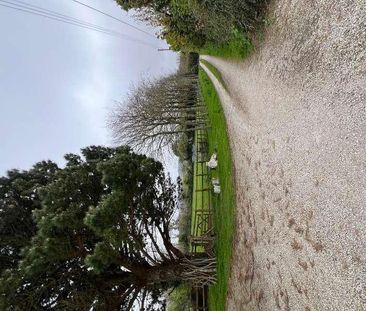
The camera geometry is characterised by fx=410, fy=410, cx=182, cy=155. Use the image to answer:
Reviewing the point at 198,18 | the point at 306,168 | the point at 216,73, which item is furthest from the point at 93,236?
the point at 216,73

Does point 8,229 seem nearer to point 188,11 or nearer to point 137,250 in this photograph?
point 137,250

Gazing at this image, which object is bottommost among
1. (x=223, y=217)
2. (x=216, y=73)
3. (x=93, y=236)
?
(x=93, y=236)

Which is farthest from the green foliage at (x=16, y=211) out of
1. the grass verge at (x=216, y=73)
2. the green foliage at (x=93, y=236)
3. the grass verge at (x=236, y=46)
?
the grass verge at (x=216, y=73)

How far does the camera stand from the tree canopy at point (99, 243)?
11.9 meters

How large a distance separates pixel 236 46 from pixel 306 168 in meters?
9.49

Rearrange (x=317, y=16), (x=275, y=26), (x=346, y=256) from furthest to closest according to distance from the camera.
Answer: (x=275, y=26)
(x=317, y=16)
(x=346, y=256)

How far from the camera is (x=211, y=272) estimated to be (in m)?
16.8

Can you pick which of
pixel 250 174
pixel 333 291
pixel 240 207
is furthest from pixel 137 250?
pixel 333 291

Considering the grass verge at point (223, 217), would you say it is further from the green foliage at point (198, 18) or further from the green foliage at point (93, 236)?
the green foliage at point (198, 18)

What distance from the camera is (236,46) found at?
16.7 m

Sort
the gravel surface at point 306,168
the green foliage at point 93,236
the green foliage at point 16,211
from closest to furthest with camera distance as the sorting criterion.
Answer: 1. the gravel surface at point 306,168
2. the green foliage at point 93,236
3. the green foliage at point 16,211

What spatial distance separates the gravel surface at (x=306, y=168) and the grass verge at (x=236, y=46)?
1.77 metres

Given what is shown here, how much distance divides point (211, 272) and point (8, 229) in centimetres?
810

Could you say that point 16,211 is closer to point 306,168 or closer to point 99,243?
point 99,243
